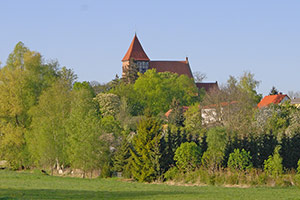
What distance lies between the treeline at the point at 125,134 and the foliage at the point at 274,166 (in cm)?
8

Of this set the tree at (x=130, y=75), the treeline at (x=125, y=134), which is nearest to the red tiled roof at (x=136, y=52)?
the tree at (x=130, y=75)

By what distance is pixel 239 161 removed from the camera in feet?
146

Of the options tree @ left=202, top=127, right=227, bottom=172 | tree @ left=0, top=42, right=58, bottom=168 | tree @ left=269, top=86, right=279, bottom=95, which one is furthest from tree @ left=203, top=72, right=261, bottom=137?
tree @ left=269, top=86, right=279, bottom=95

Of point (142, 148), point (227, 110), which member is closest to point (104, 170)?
point (142, 148)

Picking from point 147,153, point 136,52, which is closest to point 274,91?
point 136,52

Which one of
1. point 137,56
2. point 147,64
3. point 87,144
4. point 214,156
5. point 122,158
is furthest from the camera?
point 147,64

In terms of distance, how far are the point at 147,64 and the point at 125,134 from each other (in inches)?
3572

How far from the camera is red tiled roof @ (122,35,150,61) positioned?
497 feet

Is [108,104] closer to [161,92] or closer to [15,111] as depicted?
[161,92]

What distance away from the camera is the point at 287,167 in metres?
47.0

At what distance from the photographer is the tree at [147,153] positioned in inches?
1877

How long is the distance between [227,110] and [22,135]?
89.4ft

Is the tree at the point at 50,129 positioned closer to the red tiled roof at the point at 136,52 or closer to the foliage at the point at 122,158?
the foliage at the point at 122,158

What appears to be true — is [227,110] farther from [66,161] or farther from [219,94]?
[66,161]
